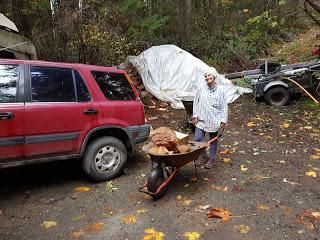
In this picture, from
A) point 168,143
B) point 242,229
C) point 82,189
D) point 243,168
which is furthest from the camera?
point 243,168

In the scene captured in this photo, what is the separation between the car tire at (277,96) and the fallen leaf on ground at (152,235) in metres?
7.93

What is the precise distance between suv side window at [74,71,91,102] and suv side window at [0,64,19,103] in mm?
959

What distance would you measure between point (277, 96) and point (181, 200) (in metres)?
7.14

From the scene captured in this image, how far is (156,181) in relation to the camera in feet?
17.7

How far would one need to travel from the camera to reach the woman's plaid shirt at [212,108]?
6453mm

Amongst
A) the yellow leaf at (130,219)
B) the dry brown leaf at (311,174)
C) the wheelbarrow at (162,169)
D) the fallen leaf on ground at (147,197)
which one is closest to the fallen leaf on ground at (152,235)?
the yellow leaf at (130,219)

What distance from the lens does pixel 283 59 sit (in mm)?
18125

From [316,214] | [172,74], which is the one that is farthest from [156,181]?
[172,74]

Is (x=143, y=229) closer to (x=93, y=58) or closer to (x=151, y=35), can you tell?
(x=93, y=58)

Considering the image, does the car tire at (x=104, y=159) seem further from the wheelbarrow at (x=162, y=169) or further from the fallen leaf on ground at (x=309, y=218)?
the fallen leaf on ground at (x=309, y=218)

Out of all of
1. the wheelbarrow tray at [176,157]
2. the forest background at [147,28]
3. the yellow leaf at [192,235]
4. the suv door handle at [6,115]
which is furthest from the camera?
the forest background at [147,28]

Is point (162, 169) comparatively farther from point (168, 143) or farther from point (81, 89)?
point (81, 89)

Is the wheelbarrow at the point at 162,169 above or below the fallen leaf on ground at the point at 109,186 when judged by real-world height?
above

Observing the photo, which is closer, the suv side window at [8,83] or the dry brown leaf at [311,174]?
the suv side window at [8,83]
